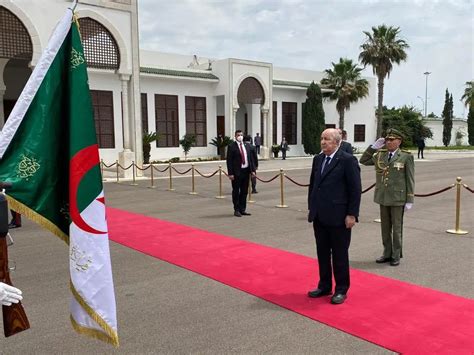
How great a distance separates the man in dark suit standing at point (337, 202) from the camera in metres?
4.52

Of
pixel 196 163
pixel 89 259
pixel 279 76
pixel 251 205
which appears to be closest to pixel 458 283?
pixel 89 259

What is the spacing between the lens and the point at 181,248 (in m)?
7.05

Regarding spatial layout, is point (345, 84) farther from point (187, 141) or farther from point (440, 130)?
point (440, 130)

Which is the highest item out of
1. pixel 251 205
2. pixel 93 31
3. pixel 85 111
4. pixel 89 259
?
pixel 93 31

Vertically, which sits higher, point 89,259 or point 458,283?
point 89,259

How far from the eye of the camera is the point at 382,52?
119 feet

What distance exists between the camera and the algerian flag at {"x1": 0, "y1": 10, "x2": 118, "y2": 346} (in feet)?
8.39

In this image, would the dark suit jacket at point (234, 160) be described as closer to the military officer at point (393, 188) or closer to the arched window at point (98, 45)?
the military officer at point (393, 188)

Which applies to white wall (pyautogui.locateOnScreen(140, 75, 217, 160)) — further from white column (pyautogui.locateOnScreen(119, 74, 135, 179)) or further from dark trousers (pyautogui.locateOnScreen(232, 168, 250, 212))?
dark trousers (pyautogui.locateOnScreen(232, 168, 250, 212))

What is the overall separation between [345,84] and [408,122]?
14740mm

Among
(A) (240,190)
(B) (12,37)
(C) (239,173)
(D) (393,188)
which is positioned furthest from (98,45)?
(D) (393,188)

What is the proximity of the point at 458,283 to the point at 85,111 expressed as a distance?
463 cm

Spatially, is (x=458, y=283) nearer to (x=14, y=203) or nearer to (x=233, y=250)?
(x=233, y=250)


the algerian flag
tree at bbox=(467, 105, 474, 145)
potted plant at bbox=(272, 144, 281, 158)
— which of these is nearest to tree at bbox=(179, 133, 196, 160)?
potted plant at bbox=(272, 144, 281, 158)
